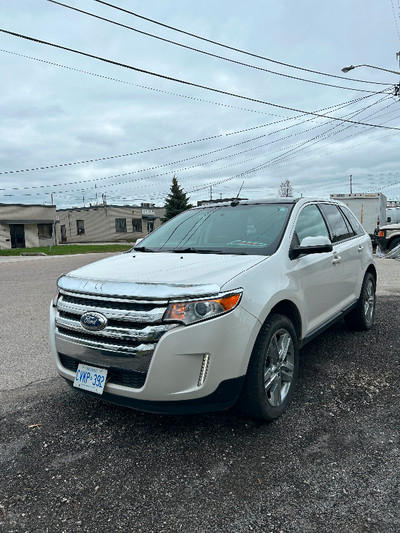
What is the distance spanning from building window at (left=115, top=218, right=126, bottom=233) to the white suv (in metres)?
47.1

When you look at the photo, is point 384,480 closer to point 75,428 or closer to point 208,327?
point 208,327

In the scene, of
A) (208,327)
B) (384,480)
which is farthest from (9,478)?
(384,480)

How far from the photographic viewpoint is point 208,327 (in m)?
2.27

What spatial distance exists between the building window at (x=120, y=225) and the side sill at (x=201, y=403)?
1898 inches

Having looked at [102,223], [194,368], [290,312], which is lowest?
[194,368]

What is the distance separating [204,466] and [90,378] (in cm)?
95

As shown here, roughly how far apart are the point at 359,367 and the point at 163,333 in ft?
8.23

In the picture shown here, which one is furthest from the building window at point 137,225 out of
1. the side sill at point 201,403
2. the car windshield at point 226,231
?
the side sill at point 201,403

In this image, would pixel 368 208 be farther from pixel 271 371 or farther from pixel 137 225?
pixel 137 225

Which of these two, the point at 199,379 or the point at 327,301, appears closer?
the point at 199,379

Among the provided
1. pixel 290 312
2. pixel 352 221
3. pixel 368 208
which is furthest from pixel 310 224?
pixel 368 208

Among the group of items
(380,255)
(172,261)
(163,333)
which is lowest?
(380,255)

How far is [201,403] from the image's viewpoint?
235cm

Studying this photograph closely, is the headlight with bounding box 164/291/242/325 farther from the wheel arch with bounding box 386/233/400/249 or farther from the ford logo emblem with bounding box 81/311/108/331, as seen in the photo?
the wheel arch with bounding box 386/233/400/249
